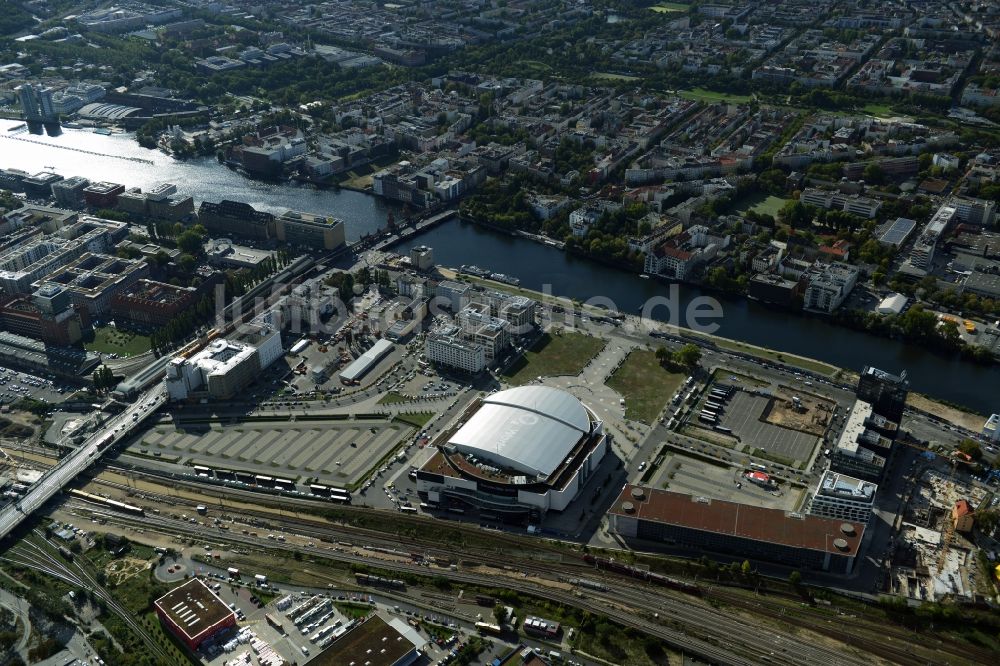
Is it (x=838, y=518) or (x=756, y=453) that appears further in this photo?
(x=756, y=453)

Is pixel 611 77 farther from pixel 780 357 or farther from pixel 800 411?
pixel 800 411

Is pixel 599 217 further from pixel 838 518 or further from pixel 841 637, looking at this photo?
pixel 841 637

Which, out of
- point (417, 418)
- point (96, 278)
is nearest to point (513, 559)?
point (417, 418)

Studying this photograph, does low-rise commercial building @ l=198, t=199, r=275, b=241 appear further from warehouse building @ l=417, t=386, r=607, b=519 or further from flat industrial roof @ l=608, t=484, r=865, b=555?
flat industrial roof @ l=608, t=484, r=865, b=555

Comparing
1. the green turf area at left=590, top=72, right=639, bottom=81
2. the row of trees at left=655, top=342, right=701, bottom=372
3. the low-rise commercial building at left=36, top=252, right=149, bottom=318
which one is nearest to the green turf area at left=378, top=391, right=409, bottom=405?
the row of trees at left=655, top=342, right=701, bottom=372

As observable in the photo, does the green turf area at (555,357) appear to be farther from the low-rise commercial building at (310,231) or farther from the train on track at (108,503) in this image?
the train on track at (108,503)

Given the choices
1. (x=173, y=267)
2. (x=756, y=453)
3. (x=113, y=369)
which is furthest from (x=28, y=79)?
(x=756, y=453)
